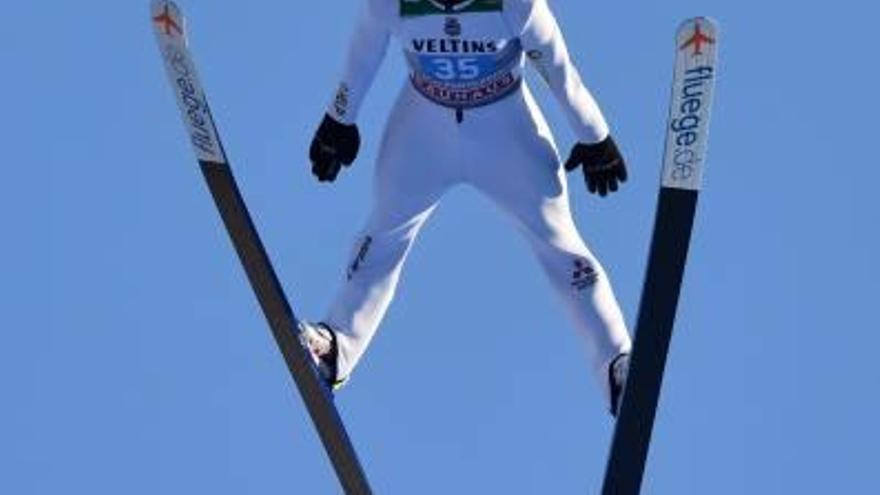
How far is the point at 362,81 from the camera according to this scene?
6.95 m

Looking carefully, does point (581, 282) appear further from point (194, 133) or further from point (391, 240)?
point (194, 133)

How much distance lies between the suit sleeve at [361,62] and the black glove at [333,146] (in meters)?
0.04

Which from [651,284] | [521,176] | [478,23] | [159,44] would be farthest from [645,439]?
[159,44]

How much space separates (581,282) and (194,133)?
1.54 m

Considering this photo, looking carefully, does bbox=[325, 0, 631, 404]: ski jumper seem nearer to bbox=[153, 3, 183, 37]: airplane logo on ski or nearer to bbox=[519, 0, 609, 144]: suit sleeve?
bbox=[519, 0, 609, 144]: suit sleeve

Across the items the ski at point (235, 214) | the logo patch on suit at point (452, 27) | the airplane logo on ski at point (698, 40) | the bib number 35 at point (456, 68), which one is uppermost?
the airplane logo on ski at point (698, 40)

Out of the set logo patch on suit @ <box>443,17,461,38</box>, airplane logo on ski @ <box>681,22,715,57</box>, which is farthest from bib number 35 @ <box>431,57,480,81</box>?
airplane logo on ski @ <box>681,22,715,57</box>

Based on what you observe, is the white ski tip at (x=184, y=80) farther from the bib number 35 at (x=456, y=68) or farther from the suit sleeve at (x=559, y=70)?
the suit sleeve at (x=559, y=70)

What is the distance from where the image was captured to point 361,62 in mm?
6883

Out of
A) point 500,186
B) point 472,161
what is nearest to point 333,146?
point 472,161

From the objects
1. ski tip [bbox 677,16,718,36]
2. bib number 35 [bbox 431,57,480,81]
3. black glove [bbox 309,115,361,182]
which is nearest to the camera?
ski tip [bbox 677,16,718,36]

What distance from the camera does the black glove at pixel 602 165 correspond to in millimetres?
6906

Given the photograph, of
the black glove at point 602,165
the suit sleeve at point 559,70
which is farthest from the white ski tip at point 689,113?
the black glove at point 602,165

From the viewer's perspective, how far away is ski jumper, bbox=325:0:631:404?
6.77 m
